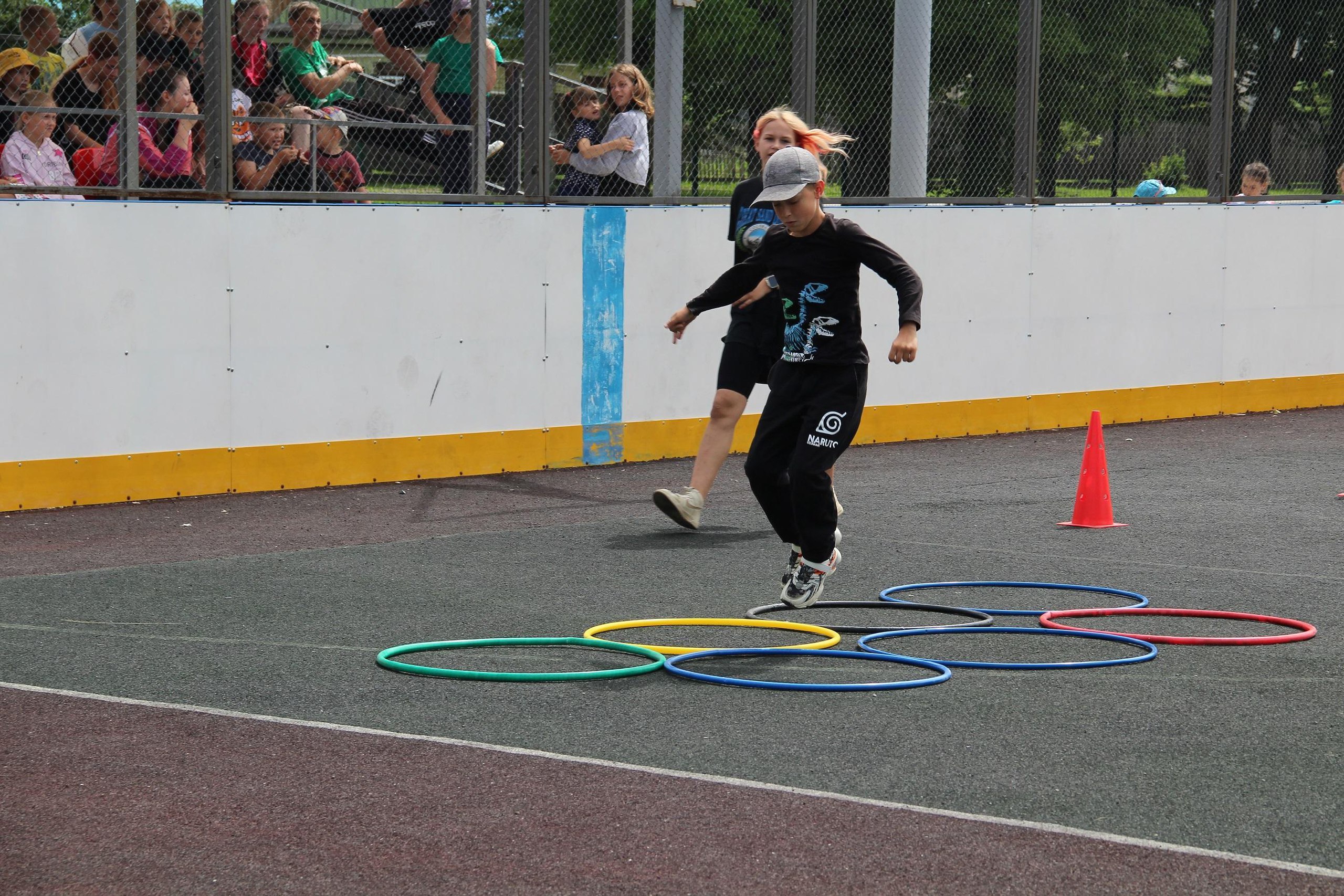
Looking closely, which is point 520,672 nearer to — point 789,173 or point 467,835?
point 467,835

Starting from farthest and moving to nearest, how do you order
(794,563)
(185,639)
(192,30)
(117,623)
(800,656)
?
(192,30) < (794,563) < (117,623) < (185,639) < (800,656)

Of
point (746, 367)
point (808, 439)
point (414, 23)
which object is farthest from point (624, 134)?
point (808, 439)

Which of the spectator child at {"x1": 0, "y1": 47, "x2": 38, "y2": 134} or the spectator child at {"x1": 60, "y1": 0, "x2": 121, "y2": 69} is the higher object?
the spectator child at {"x1": 60, "y1": 0, "x2": 121, "y2": 69}

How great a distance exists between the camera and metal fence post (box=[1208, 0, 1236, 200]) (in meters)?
14.9

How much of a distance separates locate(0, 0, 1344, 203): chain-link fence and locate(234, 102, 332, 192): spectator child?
0.01m

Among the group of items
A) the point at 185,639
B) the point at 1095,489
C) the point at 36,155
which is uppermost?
the point at 36,155

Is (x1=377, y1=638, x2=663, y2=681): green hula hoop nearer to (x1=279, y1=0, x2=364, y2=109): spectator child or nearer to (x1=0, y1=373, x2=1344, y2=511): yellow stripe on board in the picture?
(x1=0, y1=373, x2=1344, y2=511): yellow stripe on board

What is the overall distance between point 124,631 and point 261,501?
3472 millimetres

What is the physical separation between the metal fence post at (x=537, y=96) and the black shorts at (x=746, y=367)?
274 centimetres

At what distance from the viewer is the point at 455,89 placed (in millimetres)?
11297

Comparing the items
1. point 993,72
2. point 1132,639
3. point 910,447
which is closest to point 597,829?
point 1132,639

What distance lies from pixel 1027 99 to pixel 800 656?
8264mm

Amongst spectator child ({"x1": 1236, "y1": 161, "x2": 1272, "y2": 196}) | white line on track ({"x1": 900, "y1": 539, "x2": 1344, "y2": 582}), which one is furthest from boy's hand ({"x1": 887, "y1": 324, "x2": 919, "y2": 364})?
spectator child ({"x1": 1236, "y1": 161, "x2": 1272, "y2": 196})

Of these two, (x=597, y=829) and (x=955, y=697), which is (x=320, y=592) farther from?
(x=597, y=829)
